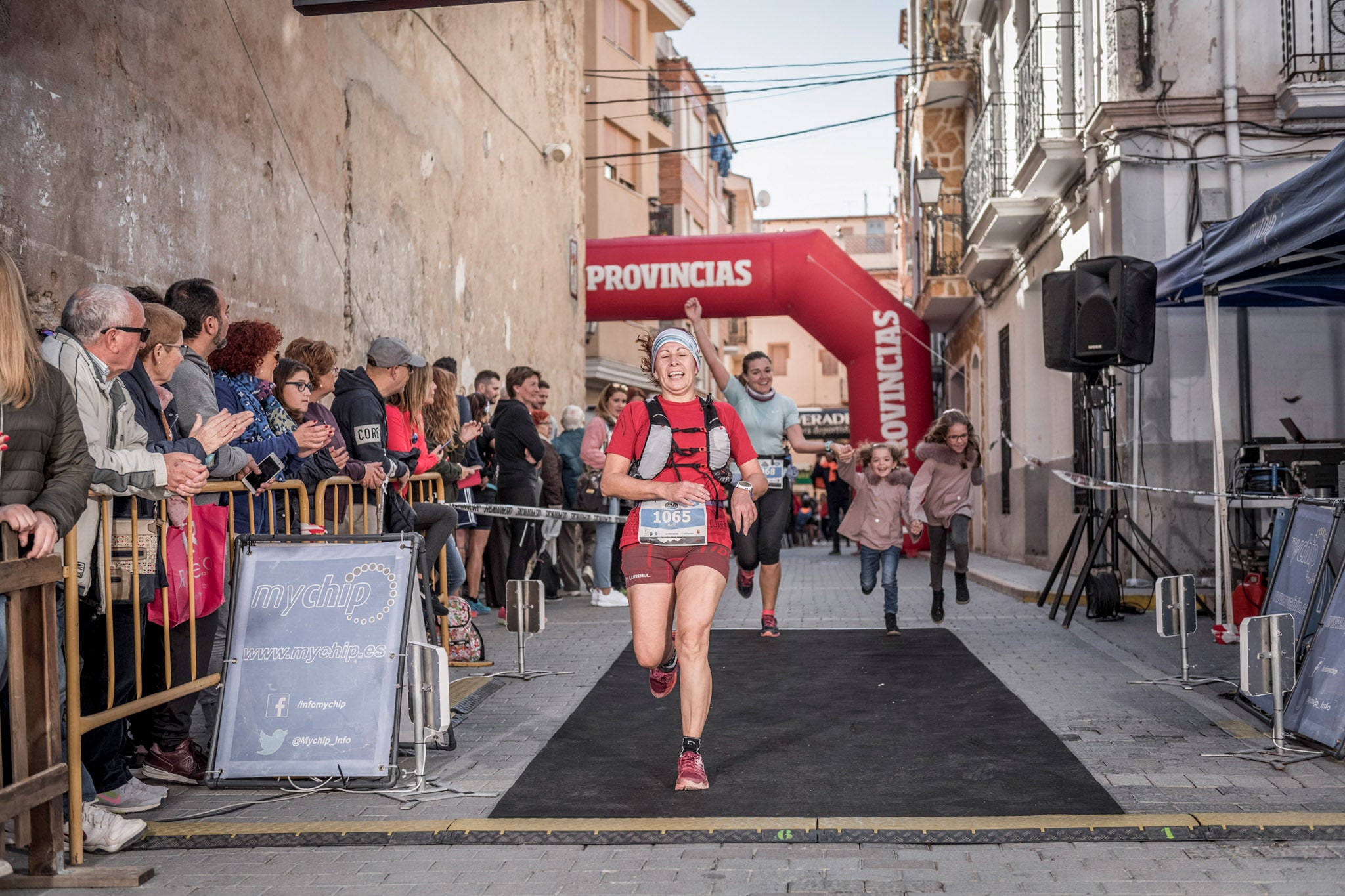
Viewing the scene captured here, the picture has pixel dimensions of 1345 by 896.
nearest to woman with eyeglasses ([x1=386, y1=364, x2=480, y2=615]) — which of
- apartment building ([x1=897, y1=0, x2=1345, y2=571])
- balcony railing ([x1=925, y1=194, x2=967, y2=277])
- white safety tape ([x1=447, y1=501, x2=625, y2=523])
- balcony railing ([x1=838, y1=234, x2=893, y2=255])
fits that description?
white safety tape ([x1=447, y1=501, x2=625, y2=523])

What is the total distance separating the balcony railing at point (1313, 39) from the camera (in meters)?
11.7

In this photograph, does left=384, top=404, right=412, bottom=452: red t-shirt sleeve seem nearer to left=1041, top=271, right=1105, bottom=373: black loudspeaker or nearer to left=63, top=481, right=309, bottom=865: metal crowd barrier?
left=63, top=481, right=309, bottom=865: metal crowd barrier

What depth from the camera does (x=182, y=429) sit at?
5668mm

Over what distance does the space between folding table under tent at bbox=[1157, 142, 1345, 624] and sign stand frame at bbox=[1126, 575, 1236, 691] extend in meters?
1.48

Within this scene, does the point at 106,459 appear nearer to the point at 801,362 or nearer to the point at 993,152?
the point at 993,152

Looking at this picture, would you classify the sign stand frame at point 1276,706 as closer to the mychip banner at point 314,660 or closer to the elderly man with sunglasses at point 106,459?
the mychip banner at point 314,660

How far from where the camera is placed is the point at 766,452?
9.84 m

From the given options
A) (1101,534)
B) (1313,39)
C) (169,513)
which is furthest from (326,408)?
(1313,39)

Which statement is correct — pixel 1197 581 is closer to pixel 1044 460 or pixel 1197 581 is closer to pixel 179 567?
pixel 1044 460

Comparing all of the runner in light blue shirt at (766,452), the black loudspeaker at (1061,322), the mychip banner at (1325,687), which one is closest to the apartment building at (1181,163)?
the black loudspeaker at (1061,322)

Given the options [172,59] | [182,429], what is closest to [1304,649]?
[182,429]

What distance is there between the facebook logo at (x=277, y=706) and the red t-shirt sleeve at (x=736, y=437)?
6.80ft

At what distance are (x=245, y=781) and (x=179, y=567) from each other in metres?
0.91

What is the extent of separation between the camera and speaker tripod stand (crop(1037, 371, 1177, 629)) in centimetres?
1030
